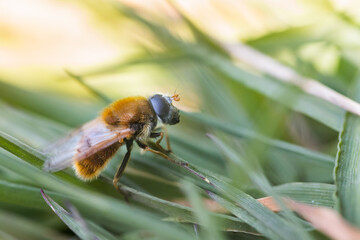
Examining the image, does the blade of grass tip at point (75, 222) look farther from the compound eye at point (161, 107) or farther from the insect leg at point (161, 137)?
the compound eye at point (161, 107)

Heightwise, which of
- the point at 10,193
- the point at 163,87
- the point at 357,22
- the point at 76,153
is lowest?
the point at 10,193

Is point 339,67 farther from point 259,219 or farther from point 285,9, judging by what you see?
point 259,219

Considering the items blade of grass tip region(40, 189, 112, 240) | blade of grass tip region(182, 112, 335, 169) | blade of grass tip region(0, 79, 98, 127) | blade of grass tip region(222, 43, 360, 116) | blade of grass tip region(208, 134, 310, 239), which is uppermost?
blade of grass tip region(222, 43, 360, 116)

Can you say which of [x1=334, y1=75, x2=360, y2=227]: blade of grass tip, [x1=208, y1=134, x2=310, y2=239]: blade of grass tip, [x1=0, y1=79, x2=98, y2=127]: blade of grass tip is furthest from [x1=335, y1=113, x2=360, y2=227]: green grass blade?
[x1=0, y1=79, x2=98, y2=127]: blade of grass tip

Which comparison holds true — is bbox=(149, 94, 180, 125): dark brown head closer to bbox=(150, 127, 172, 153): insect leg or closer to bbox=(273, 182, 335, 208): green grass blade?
bbox=(150, 127, 172, 153): insect leg

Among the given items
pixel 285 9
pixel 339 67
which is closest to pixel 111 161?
pixel 339 67

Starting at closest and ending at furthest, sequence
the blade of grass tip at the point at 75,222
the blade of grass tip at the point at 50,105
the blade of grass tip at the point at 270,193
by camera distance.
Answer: the blade of grass tip at the point at 270,193, the blade of grass tip at the point at 75,222, the blade of grass tip at the point at 50,105

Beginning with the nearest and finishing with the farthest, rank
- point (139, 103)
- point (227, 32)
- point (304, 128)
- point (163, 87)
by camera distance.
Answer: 1. point (139, 103)
2. point (304, 128)
3. point (163, 87)
4. point (227, 32)

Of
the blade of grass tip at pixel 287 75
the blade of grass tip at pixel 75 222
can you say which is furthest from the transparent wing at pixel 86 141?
the blade of grass tip at pixel 287 75
